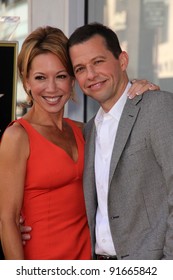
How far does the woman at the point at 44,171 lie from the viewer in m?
2.48

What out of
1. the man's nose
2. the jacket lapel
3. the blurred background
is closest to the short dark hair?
the man's nose

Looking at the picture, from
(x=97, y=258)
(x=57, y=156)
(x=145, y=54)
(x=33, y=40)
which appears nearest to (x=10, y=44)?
(x=145, y=54)

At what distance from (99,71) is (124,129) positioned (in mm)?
274

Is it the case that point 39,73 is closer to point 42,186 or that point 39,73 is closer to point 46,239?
point 42,186

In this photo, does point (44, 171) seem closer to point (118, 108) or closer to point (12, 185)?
point (12, 185)

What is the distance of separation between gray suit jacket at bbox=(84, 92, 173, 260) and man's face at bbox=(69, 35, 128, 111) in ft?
0.37

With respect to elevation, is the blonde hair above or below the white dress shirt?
above

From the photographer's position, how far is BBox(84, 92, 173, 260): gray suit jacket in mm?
2203

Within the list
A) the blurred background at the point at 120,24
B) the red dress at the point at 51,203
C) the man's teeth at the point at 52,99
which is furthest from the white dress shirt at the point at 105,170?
the blurred background at the point at 120,24

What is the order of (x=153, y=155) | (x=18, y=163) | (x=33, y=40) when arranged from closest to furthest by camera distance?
(x=153, y=155) → (x=18, y=163) → (x=33, y=40)

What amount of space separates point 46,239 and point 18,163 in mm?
351

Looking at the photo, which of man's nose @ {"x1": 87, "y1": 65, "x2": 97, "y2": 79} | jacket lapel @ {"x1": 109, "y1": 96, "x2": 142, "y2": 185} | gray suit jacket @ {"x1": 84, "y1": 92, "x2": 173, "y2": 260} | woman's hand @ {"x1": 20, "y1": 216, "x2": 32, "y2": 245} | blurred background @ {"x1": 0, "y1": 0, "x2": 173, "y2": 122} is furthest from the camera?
blurred background @ {"x1": 0, "y1": 0, "x2": 173, "y2": 122}

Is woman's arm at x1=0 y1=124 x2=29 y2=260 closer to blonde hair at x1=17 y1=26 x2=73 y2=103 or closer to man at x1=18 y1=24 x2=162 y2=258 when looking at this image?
man at x1=18 y1=24 x2=162 y2=258

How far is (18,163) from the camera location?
2463 millimetres
